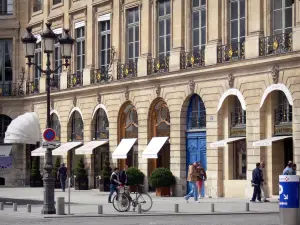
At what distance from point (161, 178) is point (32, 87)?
17512mm

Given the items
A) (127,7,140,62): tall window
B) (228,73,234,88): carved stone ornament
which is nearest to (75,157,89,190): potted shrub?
(127,7,140,62): tall window

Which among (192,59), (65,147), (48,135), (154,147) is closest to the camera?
(48,135)

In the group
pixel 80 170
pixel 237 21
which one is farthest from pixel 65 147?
pixel 237 21

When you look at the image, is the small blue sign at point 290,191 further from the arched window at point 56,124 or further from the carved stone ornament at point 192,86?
the arched window at point 56,124

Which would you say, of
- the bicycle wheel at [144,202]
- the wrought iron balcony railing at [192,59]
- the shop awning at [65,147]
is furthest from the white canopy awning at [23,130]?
the bicycle wheel at [144,202]

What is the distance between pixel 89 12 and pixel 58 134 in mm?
7726

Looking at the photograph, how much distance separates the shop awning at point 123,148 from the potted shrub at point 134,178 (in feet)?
7.06

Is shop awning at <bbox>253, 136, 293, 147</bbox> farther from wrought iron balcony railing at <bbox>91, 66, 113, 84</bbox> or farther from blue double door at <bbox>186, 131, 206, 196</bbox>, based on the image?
wrought iron balcony railing at <bbox>91, 66, 113, 84</bbox>

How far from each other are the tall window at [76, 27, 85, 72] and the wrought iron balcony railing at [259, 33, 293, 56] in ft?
53.5

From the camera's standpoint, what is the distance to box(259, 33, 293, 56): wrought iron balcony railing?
1499 inches

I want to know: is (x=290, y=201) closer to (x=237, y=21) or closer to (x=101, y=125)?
(x=237, y=21)

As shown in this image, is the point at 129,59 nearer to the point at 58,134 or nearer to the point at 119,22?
the point at 119,22

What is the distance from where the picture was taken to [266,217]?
29172mm

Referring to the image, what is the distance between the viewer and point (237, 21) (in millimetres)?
41719
